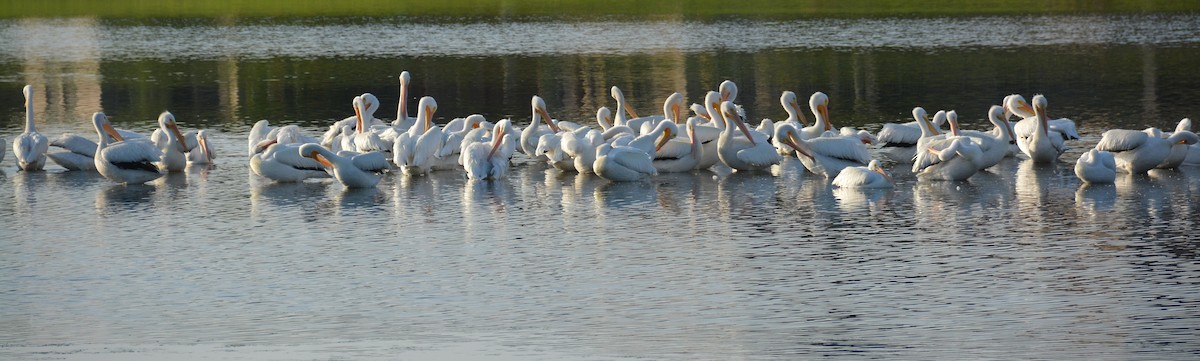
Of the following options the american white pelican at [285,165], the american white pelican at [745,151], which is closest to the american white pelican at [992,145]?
the american white pelican at [745,151]

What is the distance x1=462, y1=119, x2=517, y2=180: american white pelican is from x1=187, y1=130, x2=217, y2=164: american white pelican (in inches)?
102

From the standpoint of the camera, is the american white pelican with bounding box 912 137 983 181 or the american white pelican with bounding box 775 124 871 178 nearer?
the american white pelican with bounding box 912 137 983 181

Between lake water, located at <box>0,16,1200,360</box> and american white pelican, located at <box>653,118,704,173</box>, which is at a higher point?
american white pelican, located at <box>653,118,704,173</box>

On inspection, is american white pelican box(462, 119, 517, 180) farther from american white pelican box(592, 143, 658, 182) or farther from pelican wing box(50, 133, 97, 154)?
pelican wing box(50, 133, 97, 154)

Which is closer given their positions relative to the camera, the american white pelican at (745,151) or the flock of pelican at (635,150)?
the flock of pelican at (635,150)

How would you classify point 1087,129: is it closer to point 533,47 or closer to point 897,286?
point 897,286

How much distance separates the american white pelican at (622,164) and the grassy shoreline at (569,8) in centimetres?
3038

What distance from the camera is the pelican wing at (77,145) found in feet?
48.1

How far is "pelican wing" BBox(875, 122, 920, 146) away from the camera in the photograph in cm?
1428

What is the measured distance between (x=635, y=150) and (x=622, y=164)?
16cm

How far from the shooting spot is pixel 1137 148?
13.2 m

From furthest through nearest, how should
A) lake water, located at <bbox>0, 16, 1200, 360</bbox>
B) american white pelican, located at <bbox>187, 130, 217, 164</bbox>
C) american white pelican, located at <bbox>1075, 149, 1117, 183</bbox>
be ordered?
american white pelican, located at <bbox>187, 130, 217, 164</bbox> → american white pelican, located at <bbox>1075, 149, 1117, 183</bbox> → lake water, located at <bbox>0, 16, 1200, 360</bbox>

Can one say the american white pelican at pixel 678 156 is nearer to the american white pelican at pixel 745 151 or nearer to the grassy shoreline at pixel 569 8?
the american white pelican at pixel 745 151

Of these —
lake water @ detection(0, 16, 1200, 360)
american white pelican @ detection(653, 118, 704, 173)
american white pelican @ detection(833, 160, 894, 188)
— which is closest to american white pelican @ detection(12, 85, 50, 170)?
lake water @ detection(0, 16, 1200, 360)
